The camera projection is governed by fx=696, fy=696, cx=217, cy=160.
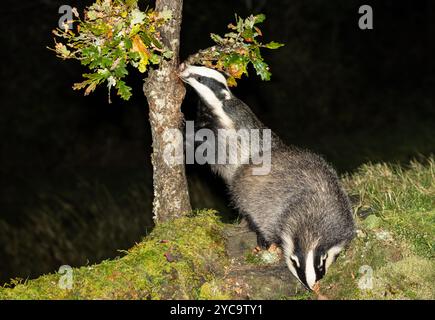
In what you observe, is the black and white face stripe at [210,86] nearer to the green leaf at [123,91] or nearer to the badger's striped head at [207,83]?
the badger's striped head at [207,83]

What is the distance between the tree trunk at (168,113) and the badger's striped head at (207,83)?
9 cm

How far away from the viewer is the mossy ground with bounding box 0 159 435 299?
487cm

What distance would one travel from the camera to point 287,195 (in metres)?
5.71

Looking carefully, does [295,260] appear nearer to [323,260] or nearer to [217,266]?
[323,260]

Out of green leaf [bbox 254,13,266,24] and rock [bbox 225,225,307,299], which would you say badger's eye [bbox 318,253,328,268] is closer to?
rock [bbox 225,225,307,299]

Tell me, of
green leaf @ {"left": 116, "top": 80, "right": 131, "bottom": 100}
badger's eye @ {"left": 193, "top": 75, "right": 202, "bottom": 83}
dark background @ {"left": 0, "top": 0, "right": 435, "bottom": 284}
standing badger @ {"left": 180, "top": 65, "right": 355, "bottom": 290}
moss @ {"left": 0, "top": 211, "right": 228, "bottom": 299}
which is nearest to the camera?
moss @ {"left": 0, "top": 211, "right": 228, "bottom": 299}

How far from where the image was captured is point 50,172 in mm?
14516

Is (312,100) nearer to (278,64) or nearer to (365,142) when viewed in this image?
(278,64)

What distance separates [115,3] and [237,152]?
5.74 feet

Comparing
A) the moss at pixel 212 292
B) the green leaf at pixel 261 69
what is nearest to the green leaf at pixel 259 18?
the green leaf at pixel 261 69

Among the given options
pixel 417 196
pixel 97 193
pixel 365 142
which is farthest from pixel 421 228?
pixel 365 142

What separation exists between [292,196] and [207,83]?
3.90ft

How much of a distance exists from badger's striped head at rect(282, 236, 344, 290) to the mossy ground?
16 centimetres

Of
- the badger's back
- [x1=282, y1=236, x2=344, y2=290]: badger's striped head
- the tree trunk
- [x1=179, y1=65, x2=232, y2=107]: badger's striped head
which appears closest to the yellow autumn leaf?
the tree trunk
